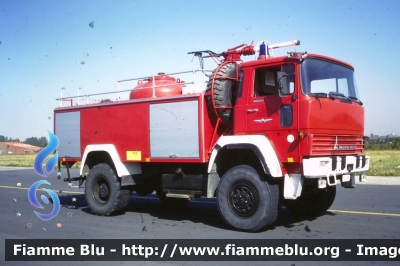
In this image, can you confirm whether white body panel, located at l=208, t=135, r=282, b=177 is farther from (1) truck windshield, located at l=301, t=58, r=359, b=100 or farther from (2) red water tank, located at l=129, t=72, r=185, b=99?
(2) red water tank, located at l=129, t=72, r=185, b=99

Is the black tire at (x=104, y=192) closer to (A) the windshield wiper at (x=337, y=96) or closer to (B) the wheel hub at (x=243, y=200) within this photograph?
(B) the wheel hub at (x=243, y=200)

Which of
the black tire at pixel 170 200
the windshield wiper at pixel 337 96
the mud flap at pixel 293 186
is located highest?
the windshield wiper at pixel 337 96

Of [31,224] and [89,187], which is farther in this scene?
[89,187]

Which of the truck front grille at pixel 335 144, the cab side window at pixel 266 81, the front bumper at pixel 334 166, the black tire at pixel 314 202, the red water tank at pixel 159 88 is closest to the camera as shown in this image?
the front bumper at pixel 334 166

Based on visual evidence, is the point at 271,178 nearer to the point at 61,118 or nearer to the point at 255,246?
the point at 255,246

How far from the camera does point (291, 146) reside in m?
7.13

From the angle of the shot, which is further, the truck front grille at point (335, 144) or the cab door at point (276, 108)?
the cab door at point (276, 108)

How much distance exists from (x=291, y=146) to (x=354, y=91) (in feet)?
6.91

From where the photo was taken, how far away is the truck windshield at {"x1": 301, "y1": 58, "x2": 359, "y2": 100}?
23.7 ft

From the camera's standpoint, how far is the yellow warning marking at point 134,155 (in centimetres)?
923

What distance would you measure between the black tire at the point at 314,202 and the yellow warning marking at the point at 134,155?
10.5ft

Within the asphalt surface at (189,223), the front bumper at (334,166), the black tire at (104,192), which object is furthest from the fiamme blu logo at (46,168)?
the front bumper at (334,166)

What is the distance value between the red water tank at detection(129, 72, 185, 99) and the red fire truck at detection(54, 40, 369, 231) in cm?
2

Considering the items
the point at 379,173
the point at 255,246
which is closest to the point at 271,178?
the point at 255,246
